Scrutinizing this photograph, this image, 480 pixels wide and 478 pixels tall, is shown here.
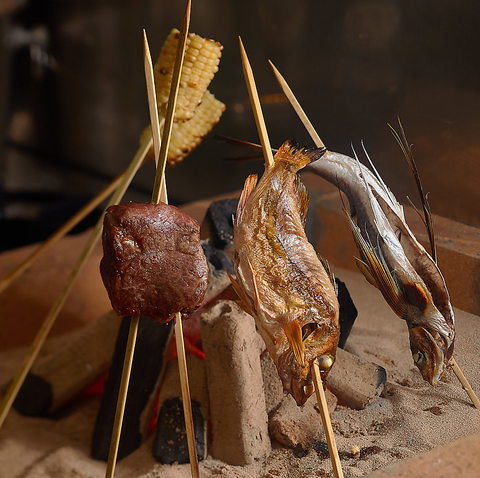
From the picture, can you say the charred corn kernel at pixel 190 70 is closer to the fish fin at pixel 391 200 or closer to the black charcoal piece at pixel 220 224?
the black charcoal piece at pixel 220 224

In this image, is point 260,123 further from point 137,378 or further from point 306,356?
point 137,378

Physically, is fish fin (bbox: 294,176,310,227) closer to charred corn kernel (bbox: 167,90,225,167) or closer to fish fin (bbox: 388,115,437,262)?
fish fin (bbox: 388,115,437,262)

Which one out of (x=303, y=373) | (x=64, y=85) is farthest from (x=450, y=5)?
(x=64, y=85)

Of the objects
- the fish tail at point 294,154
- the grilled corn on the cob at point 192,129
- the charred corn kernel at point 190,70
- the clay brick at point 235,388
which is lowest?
the clay brick at point 235,388

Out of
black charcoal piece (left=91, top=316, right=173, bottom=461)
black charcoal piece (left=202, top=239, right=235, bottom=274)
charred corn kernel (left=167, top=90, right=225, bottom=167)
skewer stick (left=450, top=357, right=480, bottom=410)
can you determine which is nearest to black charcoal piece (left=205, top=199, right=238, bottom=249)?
black charcoal piece (left=202, top=239, right=235, bottom=274)

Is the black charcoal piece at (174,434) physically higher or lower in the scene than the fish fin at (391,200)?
lower

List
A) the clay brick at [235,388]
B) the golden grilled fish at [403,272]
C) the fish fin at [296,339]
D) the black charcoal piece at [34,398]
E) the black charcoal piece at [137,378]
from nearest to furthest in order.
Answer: the fish fin at [296,339] < the golden grilled fish at [403,272] < the clay brick at [235,388] < the black charcoal piece at [137,378] < the black charcoal piece at [34,398]

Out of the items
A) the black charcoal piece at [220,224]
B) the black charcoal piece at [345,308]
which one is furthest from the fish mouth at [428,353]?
the black charcoal piece at [220,224]
